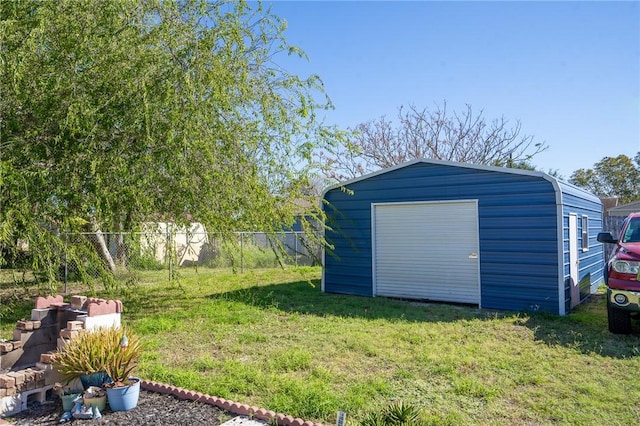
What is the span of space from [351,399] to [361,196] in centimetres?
594

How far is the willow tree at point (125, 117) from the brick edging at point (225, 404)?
2496 mm

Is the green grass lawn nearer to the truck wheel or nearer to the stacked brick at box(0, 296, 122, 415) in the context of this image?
the truck wheel

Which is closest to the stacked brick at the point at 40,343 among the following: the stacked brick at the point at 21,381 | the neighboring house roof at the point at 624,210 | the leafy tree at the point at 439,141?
the stacked brick at the point at 21,381

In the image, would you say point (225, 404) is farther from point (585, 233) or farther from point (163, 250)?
point (585, 233)

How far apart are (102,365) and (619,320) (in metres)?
6.11

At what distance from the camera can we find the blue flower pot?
11.1ft

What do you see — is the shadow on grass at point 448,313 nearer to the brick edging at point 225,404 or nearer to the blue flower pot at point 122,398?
the brick edging at point 225,404

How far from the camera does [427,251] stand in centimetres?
843

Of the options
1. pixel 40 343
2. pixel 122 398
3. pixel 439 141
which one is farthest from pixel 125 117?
pixel 439 141

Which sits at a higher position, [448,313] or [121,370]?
[121,370]

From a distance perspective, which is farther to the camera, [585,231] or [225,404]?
[585,231]

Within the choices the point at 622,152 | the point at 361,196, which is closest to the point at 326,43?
the point at 361,196

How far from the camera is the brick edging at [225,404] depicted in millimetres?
3086

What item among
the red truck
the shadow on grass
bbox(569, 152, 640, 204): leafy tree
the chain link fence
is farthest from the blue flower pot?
bbox(569, 152, 640, 204): leafy tree
